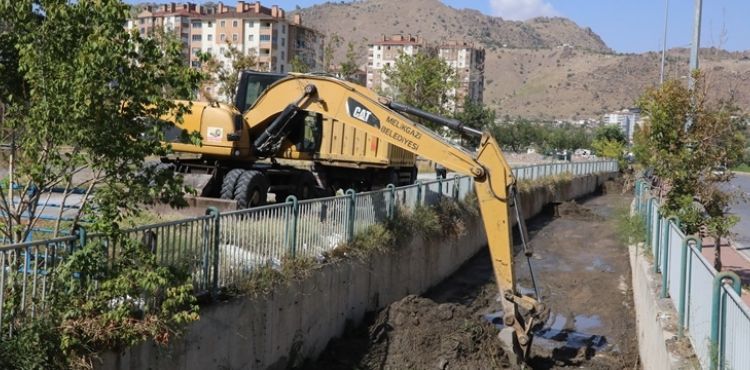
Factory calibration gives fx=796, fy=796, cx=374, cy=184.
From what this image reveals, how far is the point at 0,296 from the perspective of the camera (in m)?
6.31

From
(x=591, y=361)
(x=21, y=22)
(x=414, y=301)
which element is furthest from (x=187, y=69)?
(x=591, y=361)

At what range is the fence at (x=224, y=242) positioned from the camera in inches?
261

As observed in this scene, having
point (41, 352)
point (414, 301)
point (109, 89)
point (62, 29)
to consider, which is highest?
point (62, 29)

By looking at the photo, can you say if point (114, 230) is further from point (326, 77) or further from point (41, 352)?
point (326, 77)

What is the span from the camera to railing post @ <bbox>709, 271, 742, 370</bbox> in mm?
6633

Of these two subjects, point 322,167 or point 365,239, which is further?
point 322,167

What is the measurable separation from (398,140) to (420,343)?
3296 millimetres

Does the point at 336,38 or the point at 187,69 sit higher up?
the point at 336,38

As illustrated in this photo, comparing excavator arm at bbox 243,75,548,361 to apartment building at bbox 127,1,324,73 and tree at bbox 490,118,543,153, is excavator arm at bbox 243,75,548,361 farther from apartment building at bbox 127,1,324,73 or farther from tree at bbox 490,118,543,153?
apartment building at bbox 127,1,324,73

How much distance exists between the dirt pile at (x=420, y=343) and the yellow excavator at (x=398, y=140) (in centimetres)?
46

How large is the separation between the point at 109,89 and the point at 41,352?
2.31 m

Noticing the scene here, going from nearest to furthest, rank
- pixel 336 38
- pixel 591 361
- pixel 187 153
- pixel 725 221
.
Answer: pixel 591 361
pixel 725 221
pixel 187 153
pixel 336 38

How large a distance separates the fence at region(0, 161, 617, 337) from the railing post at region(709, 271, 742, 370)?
5.30m

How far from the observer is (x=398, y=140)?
12.8m
